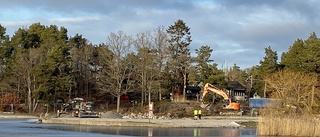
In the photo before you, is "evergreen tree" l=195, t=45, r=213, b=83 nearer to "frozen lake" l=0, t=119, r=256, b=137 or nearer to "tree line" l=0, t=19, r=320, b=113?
"tree line" l=0, t=19, r=320, b=113

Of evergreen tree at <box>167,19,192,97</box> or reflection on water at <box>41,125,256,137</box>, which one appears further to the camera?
evergreen tree at <box>167,19,192,97</box>

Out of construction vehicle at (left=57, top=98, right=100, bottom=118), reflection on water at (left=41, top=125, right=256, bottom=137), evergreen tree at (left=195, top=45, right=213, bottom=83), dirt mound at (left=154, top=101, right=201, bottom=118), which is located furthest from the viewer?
evergreen tree at (left=195, top=45, right=213, bottom=83)

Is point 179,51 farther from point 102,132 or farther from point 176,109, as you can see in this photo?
point 102,132

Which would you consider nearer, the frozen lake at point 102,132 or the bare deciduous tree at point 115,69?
the frozen lake at point 102,132

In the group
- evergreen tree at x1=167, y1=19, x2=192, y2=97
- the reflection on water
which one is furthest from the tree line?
the reflection on water

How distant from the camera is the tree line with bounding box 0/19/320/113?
7831 cm

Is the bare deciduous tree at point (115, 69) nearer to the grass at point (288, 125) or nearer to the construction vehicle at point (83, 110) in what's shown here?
the construction vehicle at point (83, 110)

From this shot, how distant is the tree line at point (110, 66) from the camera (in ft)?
257

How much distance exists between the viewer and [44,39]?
9412cm

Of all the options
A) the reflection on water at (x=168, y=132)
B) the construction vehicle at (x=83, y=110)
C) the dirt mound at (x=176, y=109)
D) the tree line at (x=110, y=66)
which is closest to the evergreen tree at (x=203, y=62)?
the tree line at (x=110, y=66)

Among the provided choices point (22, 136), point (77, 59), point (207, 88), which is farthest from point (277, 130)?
point (77, 59)

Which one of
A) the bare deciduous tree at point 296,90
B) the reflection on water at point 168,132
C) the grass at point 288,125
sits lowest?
the reflection on water at point 168,132

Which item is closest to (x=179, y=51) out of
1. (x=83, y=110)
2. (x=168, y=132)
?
(x=83, y=110)

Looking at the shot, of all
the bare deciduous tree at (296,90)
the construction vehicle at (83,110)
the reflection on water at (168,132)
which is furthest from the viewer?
the construction vehicle at (83,110)
